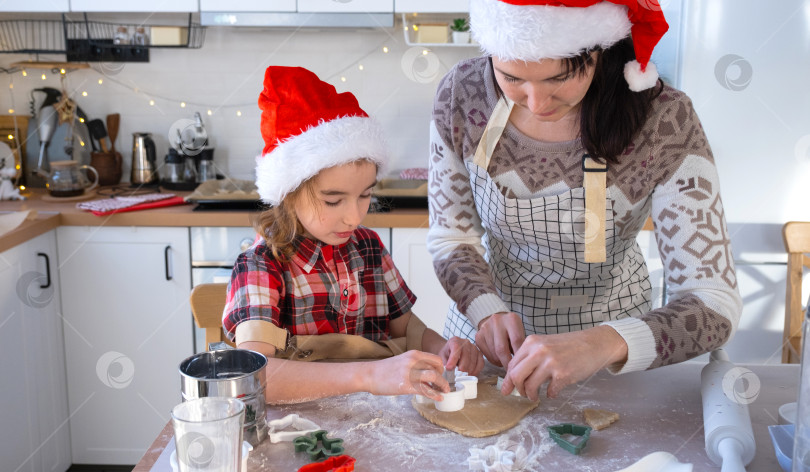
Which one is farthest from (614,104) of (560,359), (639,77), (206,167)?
(206,167)

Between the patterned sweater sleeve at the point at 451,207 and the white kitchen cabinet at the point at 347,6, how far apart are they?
1.20 m

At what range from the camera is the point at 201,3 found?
2430mm

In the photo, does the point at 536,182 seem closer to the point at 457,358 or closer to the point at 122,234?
the point at 457,358

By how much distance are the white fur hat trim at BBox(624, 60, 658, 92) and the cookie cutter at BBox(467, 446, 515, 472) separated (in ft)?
1.81

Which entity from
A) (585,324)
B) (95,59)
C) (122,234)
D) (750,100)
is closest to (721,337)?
(585,324)

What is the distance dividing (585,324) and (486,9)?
580 millimetres

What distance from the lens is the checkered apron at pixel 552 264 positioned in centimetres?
122

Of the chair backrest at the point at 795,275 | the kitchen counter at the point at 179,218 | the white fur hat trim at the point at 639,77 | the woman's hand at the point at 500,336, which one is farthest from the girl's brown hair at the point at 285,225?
the chair backrest at the point at 795,275

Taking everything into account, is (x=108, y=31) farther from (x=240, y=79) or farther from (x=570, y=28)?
(x=570, y=28)

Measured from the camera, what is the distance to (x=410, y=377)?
1003mm

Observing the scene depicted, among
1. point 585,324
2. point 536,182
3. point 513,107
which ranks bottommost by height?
point 585,324

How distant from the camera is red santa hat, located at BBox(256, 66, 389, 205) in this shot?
1213 mm

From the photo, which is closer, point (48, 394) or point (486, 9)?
point (486, 9)

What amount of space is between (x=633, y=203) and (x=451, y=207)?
30 centimetres
